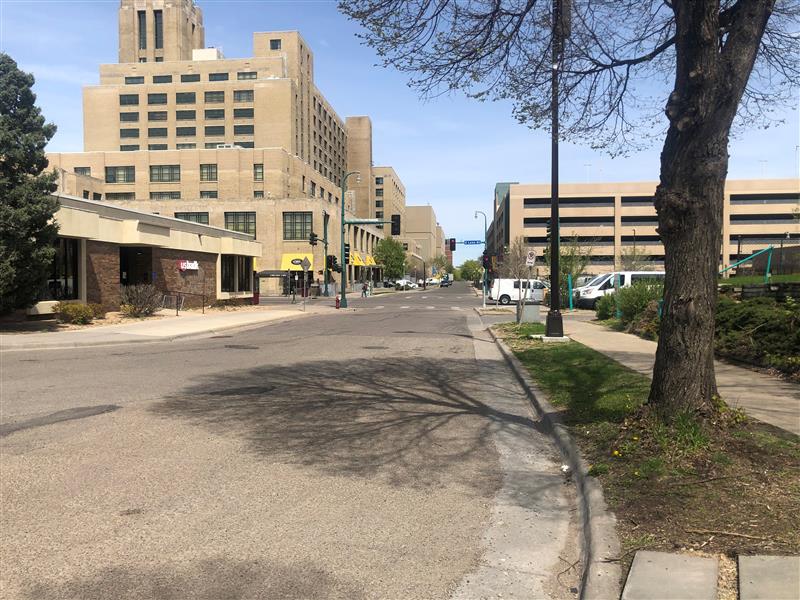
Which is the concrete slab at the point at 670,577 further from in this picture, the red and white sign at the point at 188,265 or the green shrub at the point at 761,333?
the red and white sign at the point at 188,265

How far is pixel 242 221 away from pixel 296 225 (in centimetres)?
668

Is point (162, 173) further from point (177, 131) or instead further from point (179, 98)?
point (179, 98)

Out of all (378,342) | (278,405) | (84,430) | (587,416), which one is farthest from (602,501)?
(378,342)

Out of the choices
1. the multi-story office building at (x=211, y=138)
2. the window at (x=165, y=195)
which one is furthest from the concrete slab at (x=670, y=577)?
the window at (x=165, y=195)

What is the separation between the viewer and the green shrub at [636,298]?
19047 millimetres

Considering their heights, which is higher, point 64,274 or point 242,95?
point 242,95

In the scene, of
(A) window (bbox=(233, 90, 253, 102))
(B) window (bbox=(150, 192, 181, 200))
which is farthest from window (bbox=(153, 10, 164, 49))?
(B) window (bbox=(150, 192, 181, 200))

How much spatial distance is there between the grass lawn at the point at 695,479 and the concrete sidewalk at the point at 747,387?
33.4 inches

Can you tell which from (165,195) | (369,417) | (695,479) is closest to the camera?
(695,479)

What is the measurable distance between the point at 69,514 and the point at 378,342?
13.4 metres

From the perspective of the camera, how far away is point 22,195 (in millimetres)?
18484

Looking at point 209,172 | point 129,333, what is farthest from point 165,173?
point 129,333

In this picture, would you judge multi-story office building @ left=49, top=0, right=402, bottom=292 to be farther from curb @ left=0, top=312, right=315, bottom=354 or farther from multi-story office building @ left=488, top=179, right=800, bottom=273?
curb @ left=0, top=312, right=315, bottom=354

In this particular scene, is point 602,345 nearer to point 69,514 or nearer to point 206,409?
point 206,409
